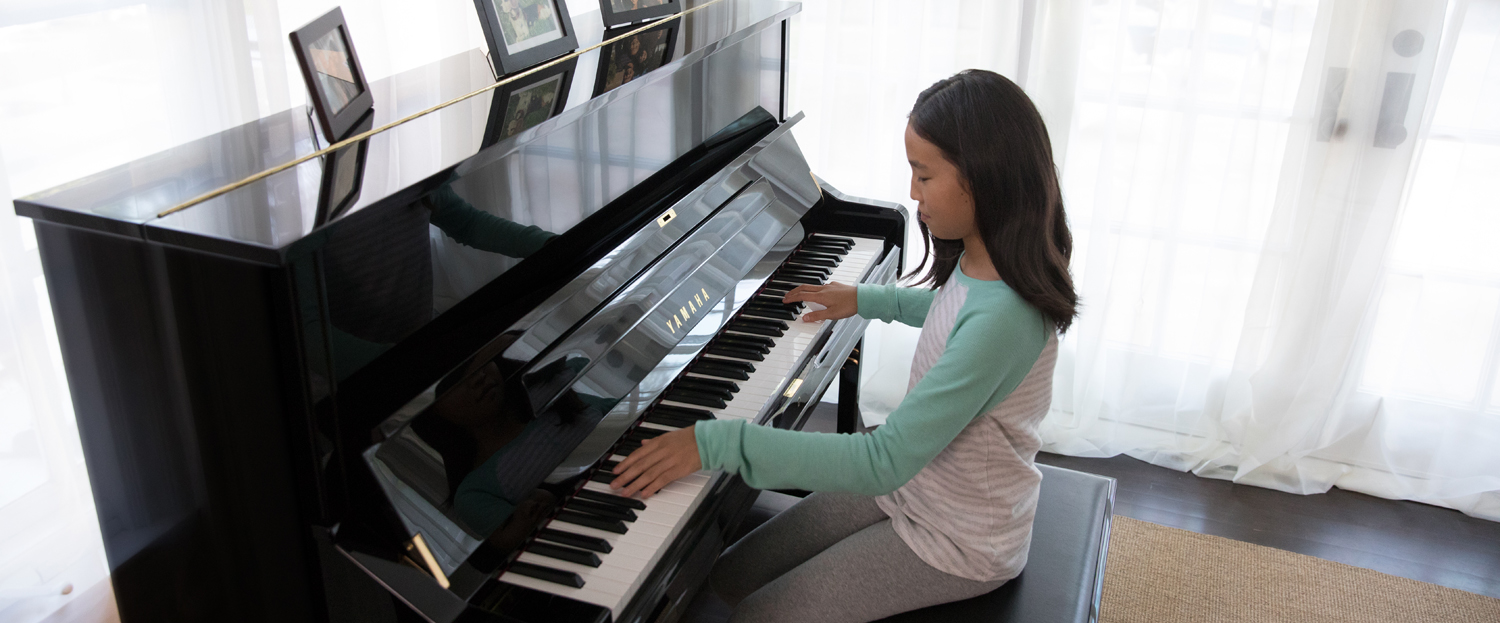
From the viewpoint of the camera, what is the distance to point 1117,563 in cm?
237

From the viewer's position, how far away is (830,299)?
72.1 inches

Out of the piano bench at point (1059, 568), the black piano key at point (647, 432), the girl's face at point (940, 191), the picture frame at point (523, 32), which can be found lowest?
the piano bench at point (1059, 568)

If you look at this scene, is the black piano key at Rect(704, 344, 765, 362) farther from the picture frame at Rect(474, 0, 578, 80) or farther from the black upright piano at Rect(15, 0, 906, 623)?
the picture frame at Rect(474, 0, 578, 80)

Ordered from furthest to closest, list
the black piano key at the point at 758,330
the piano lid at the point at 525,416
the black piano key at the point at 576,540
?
the black piano key at the point at 758,330, the black piano key at the point at 576,540, the piano lid at the point at 525,416

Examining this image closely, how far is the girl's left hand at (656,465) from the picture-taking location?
4.23 feet

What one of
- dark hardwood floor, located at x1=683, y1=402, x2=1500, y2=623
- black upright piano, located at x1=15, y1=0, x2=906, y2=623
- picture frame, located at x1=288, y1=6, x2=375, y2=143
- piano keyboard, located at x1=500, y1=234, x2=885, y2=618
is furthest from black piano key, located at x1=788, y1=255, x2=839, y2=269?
picture frame, located at x1=288, y1=6, x2=375, y2=143

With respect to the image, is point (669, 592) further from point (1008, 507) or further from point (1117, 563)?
point (1117, 563)

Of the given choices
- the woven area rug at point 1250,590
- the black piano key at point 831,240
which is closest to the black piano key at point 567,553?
the black piano key at point 831,240

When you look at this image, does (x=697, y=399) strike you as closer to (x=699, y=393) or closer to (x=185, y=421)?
(x=699, y=393)

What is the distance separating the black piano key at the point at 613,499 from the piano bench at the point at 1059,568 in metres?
0.40

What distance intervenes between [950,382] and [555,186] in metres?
0.62

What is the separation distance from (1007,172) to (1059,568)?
60 centimetres

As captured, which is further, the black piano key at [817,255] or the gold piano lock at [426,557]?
the black piano key at [817,255]

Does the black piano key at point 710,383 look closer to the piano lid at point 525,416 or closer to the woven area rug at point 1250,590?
the piano lid at point 525,416
